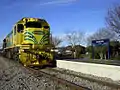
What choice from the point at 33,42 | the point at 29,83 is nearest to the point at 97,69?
the point at 29,83

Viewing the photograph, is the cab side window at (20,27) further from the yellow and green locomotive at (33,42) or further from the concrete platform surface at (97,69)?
the concrete platform surface at (97,69)

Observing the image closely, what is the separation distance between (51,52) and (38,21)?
2.95 m

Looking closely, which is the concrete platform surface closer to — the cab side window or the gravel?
the gravel

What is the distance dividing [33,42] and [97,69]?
7.34 metres

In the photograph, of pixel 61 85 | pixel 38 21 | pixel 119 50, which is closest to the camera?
pixel 61 85

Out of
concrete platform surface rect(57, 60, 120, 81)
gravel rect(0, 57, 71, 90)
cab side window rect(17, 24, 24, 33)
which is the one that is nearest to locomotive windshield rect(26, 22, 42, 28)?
cab side window rect(17, 24, 24, 33)

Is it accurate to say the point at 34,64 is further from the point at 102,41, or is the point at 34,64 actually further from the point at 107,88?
the point at 102,41

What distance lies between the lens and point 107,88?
10188mm

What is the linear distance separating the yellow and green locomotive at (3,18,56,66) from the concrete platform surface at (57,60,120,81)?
1.96 m

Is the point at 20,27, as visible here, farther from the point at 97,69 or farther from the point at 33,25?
the point at 97,69

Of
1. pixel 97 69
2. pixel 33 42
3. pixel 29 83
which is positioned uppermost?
pixel 33 42

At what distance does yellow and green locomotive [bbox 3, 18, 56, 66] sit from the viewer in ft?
66.6

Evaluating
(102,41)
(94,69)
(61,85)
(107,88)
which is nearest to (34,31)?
(94,69)

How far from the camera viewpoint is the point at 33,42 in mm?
20766
